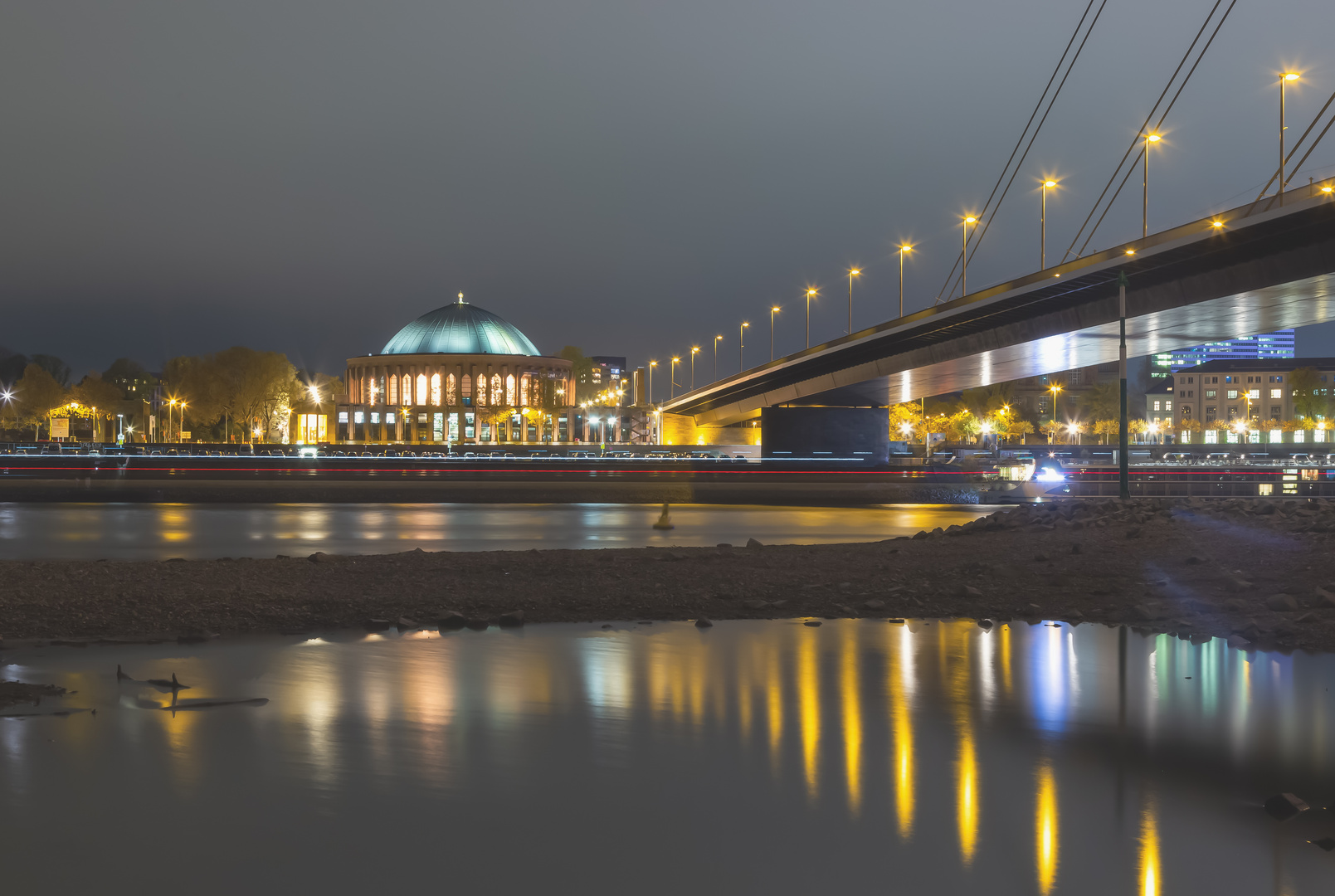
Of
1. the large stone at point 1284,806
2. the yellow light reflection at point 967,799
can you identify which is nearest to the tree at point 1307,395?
the yellow light reflection at point 967,799

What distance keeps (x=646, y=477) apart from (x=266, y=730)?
152 ft

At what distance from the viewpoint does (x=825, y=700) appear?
938cm

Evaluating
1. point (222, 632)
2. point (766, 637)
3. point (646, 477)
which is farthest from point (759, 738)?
point (646, 477)

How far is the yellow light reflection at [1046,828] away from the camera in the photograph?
218 inches

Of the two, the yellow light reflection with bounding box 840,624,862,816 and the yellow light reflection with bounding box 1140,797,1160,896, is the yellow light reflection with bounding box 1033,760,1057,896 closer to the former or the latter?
the yellow light reflection with bounding box 1140,797,1160,896

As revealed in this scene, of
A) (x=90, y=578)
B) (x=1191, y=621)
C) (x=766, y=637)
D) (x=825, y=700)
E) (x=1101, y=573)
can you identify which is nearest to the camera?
(x=825, y=700)

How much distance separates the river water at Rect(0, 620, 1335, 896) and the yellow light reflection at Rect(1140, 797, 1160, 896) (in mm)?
18

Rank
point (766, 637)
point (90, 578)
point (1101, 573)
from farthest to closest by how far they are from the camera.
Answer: point (1101, 573), point (90, 578), point (766, 637)

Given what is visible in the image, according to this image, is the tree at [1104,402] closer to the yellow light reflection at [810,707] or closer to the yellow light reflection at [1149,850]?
the yellow light reflection at [810,707]

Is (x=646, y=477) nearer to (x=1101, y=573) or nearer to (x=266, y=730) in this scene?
(x=1101, y=573)

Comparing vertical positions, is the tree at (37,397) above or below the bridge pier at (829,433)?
above

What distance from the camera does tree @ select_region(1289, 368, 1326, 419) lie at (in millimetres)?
156625

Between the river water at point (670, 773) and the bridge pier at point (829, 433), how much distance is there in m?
69.2

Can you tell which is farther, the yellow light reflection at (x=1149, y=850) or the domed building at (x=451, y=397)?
the domed building at (x=451, y=397)
